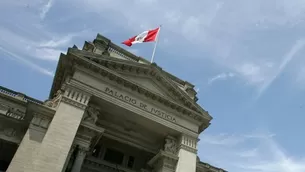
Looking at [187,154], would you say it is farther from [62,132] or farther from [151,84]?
[62,132]

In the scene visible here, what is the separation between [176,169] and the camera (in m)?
20.9

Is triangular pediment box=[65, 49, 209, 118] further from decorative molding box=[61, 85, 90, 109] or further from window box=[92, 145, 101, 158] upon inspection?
window box=[92, 145, 101, 158]

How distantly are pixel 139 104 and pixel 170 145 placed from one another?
443 cm

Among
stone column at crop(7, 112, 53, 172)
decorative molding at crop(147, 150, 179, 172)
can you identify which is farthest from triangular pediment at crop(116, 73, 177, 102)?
stone column at crop(7, 112, 53, 172)

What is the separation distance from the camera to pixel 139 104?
72.1 ft

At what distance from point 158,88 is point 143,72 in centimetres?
202

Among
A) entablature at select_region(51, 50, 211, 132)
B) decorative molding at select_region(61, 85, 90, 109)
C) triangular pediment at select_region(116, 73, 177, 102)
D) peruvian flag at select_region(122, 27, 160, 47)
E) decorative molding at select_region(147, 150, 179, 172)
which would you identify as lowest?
decorative molding at select_region(147, 150, 179, 172)

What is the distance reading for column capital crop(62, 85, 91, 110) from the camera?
19.1 metres

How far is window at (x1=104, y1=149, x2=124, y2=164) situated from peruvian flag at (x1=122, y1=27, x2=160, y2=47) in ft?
32.6

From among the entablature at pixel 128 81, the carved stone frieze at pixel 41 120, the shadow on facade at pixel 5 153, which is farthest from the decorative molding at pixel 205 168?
the shadow on facade at pixel 5 153

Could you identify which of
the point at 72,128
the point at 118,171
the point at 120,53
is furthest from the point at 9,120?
the point at 120,53

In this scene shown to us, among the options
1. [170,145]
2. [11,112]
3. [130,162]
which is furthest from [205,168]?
[11,112]

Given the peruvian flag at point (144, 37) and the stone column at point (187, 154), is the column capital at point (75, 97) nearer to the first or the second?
the peruvian flag at point (144, 37)

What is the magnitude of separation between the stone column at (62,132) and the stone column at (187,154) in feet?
28.3
